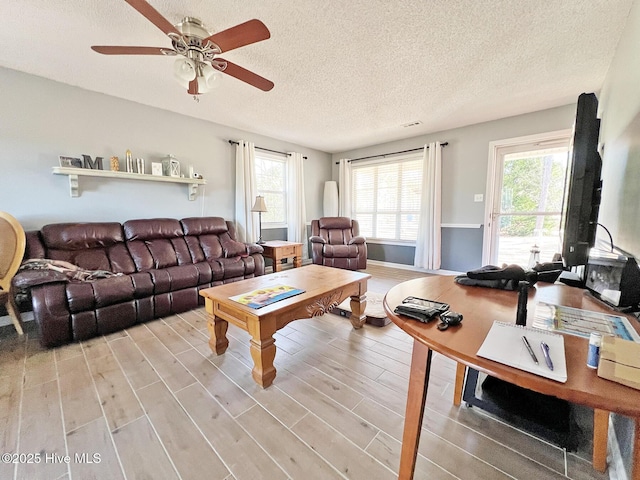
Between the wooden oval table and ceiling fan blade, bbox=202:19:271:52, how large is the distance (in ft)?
5.18

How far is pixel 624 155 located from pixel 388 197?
3419 mm

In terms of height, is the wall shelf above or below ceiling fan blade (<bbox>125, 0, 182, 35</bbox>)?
below

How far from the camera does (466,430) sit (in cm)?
125

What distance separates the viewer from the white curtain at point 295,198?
15.8 feet

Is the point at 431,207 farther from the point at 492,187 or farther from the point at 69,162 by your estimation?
the point at 69,162

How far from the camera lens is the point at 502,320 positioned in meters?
0.75

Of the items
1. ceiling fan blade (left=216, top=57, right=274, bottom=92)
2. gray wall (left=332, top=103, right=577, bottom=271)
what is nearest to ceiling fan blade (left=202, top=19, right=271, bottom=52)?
ceiling fan blade (left=216, top=57, right=274, bottom=92)

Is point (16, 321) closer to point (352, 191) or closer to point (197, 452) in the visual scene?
point (197, 452)

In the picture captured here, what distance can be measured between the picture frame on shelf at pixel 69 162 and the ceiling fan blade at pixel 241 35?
211 cm

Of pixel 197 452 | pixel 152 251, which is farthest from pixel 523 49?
pixel 152 251

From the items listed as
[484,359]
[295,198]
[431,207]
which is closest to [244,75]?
[484,359]

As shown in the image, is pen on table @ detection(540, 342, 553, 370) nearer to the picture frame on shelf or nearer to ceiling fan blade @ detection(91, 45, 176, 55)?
ceiling fan blade @ detection(91, 45, 176, 55)

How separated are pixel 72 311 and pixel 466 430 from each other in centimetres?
282

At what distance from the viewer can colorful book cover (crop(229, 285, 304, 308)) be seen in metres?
1.68
